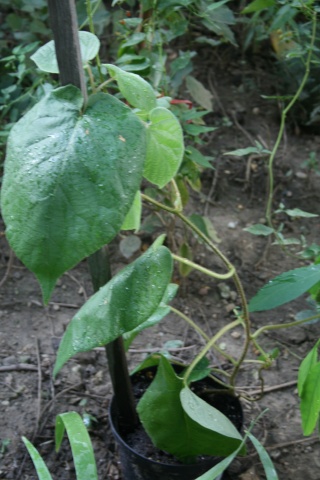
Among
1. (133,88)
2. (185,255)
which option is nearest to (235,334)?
(185,255)

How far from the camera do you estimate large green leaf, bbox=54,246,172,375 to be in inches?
32.9

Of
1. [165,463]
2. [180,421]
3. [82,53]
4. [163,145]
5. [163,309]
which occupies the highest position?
[82,53]

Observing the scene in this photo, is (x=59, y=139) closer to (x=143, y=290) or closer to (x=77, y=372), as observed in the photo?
(x=143, y=290)

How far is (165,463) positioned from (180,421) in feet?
0.37

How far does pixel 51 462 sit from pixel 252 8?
1108 millimetres

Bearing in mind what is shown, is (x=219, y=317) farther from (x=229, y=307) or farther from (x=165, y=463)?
(x=165, y=463)

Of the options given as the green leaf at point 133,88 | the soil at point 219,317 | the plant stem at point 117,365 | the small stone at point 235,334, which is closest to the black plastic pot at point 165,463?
the plant stem at point 117,365

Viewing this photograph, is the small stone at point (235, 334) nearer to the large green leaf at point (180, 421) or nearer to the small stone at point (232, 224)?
the small stone at point (232, 224)

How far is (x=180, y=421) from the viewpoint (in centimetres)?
103

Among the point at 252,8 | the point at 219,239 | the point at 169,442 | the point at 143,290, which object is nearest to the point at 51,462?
the point at 169,442

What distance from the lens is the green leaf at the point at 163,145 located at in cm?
83

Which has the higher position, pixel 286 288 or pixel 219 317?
pixel 286 288

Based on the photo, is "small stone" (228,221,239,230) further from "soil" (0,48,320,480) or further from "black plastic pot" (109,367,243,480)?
"black plastic pot" (109,367,243,480)

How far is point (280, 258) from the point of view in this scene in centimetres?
175
